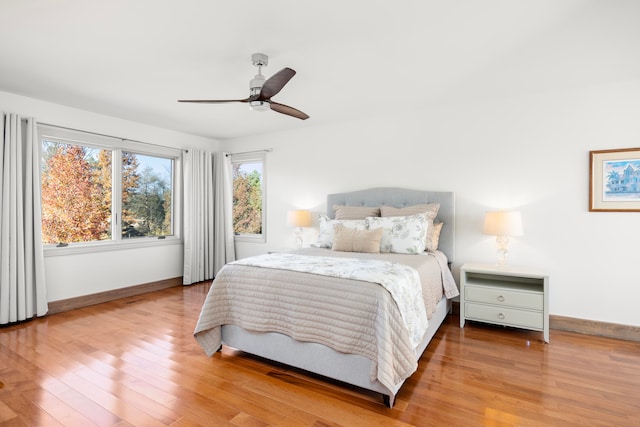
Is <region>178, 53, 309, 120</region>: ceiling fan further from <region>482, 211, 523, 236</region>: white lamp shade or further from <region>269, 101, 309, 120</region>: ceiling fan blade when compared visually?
<region>482, 211, 523, 236</region>: white lamp shade

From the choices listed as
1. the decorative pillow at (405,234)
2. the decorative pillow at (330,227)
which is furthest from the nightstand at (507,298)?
the decorative pillow at (330,227)

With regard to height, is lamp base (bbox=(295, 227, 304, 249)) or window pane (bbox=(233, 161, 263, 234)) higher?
window pane (bbox=(233, 161, 263, 234))

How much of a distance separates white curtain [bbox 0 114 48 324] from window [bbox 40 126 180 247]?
0.90ft

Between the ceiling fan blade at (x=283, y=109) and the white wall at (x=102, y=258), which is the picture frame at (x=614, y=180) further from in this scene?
the white wall at (x=102, y=258)

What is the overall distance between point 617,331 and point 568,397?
5.03ft

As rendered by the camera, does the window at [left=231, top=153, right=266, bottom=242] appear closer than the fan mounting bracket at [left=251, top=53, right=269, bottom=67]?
No

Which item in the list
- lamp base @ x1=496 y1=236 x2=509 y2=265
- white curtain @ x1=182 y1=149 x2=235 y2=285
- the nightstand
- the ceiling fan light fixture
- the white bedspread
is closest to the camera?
the white bedspread

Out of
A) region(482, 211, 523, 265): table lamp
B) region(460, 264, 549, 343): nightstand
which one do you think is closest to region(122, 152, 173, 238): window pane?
region(460, 264, 549, 343): nightstand

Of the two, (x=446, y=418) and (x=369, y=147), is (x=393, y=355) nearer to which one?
(x=446, y=418)

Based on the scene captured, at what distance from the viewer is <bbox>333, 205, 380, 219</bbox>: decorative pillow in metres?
3.98

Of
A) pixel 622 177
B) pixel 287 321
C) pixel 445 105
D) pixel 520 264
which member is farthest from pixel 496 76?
pixel 287 321

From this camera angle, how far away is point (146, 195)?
15.9 feet

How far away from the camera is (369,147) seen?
4359 millimetres

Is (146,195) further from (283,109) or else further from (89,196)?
(283,109)
